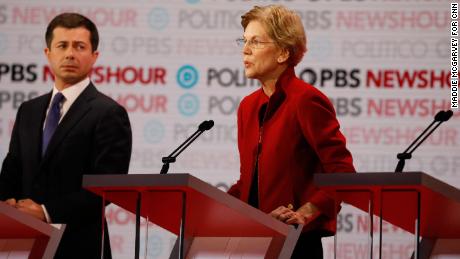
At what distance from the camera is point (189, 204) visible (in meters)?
3.66

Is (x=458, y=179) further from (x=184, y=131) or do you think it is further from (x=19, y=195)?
(x=19, y=195)

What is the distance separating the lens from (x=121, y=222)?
6.00 meters

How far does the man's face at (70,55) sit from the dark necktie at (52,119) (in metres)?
0.10

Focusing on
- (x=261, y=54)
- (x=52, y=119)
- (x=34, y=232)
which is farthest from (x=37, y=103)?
(x=261, y=54)

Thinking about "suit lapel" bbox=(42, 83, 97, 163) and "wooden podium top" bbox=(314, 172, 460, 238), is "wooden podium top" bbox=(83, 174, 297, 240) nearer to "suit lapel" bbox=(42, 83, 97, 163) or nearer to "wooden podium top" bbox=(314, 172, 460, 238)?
"wooden podium top" bbox=(314, 172, 460, 238)

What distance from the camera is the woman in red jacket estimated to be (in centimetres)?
416

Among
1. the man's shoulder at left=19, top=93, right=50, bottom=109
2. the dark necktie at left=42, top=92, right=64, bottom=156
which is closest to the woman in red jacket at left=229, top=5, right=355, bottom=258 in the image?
the dark necktie at left=42, top=92, right=64, bottom=156

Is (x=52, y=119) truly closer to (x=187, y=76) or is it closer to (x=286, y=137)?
(x=187, y=76)

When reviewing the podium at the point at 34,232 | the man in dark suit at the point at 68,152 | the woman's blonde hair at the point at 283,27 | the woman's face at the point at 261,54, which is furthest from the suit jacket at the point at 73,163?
the woman's blonde hair at the point at 283,27

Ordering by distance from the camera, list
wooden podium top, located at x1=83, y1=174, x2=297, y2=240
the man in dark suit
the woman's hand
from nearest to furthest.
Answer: wooden podium top, located at x1=83, y1=174, x2=297, y2=240 → the woman's hand → the man in dark suit

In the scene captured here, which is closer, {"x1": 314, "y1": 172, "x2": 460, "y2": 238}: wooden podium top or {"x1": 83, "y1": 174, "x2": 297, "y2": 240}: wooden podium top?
{"x1": 314, "y1": 172, "x2": 460, "y2": 238}: wooden podium top

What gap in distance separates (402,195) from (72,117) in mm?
2084

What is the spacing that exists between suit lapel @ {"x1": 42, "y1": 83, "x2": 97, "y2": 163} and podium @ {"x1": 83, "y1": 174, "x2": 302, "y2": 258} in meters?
1.16

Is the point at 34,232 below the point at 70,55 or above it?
below
